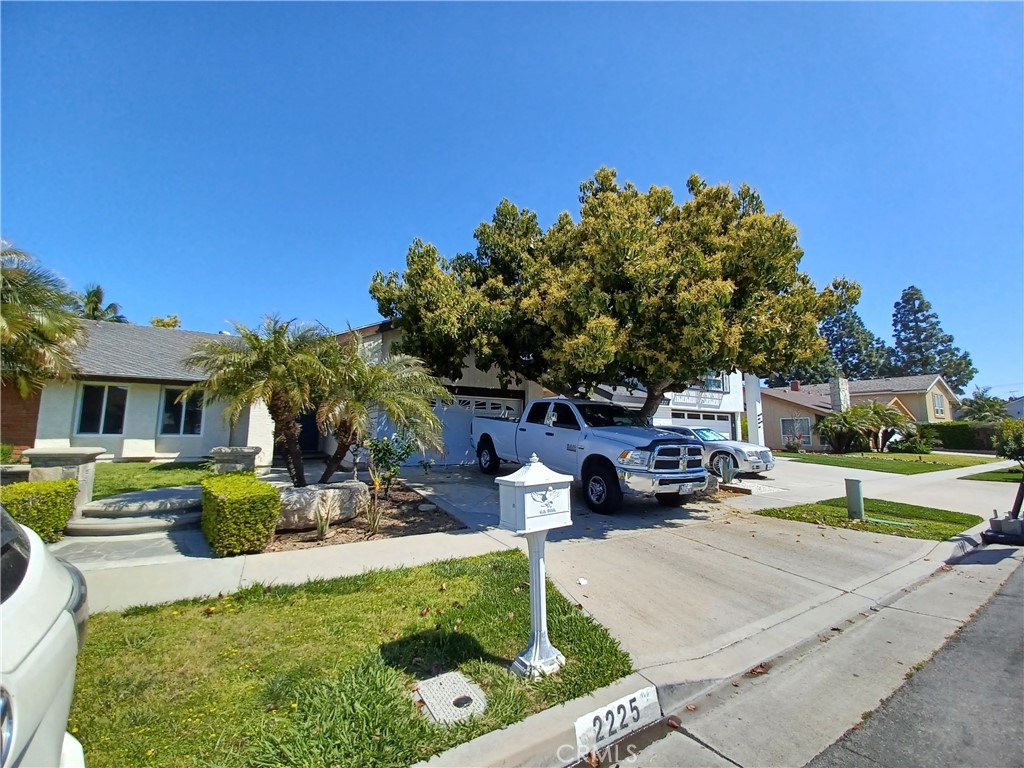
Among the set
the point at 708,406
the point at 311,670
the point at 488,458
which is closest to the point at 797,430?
the point at 708,406

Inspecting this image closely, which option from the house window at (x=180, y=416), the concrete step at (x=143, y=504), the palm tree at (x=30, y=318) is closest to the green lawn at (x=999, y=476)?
the concrete step at (x=143, y=504)

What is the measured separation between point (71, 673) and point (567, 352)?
745cm

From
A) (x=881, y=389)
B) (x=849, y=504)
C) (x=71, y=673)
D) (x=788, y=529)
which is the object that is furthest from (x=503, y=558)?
(x=881, y=389)

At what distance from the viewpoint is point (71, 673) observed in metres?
1.80

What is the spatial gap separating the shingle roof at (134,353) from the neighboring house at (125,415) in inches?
1.0

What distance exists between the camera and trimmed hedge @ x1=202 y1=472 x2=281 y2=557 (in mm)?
5965

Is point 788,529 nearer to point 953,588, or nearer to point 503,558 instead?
point 953,588

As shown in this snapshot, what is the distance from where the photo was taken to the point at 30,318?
28.1 feet

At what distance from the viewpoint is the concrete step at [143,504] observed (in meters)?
7.30

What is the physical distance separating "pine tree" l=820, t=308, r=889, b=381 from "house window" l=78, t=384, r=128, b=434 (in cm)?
8485

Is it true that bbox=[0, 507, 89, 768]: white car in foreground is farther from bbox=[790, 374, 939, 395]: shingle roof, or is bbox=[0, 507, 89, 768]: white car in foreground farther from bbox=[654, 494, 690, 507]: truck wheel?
bbox=[790, 374, 939, 395]: shingle roof

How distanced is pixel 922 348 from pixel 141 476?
98470 mm

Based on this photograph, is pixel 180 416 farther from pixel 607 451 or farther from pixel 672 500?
pixel 672 500

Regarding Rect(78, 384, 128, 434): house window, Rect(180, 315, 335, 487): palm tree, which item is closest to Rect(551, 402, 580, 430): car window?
Rect(180, 315, 335, 487): palm tree
